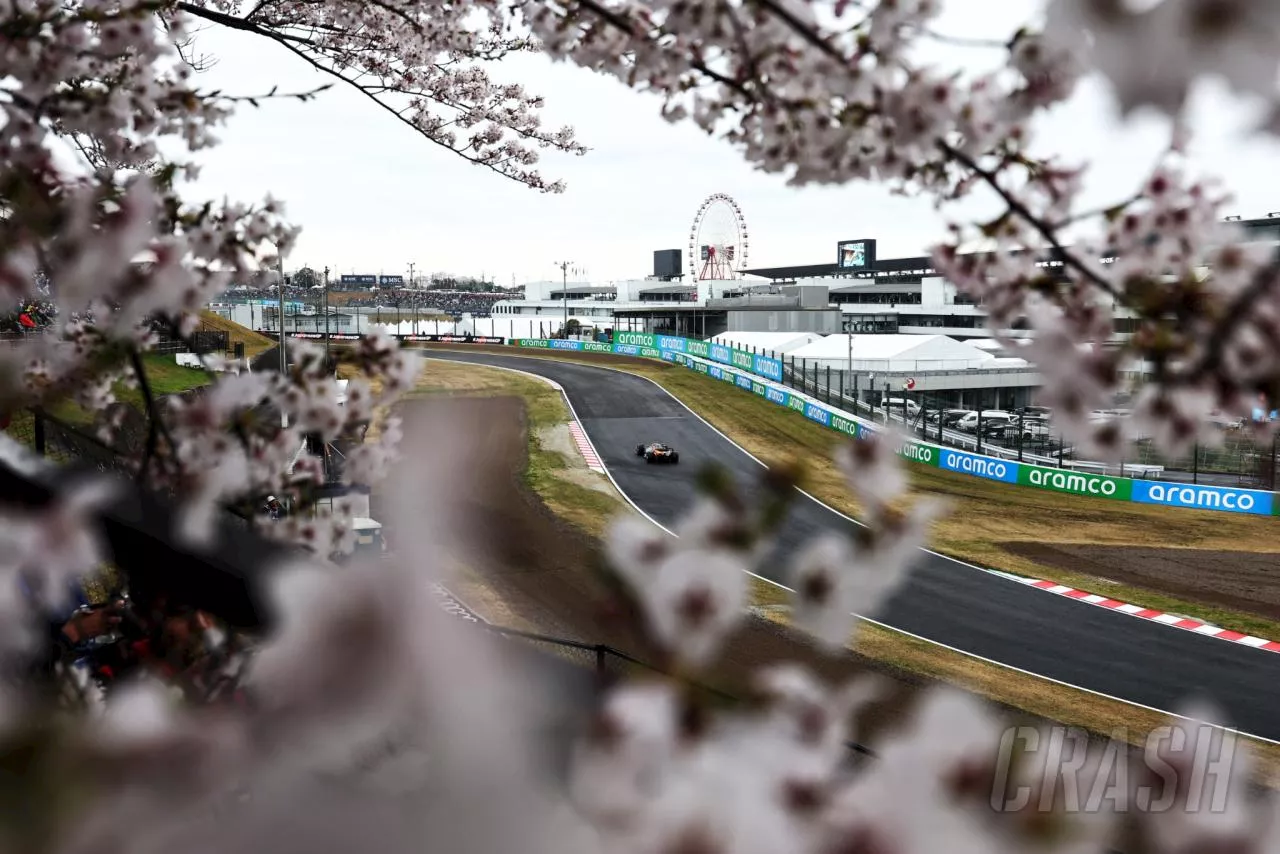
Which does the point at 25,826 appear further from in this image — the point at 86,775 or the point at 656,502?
the point at 656,502

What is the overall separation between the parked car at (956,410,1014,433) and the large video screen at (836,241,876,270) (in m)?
60.6

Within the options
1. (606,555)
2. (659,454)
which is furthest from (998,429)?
(606,555)

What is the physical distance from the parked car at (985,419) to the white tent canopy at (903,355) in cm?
630

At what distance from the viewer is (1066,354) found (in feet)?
6.52

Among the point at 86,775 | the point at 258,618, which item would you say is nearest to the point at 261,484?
the point at 258,618

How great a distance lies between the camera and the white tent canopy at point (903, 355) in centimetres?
4972

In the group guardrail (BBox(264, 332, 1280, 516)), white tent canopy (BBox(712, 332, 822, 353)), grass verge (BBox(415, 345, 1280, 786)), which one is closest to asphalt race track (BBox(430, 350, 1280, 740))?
grass verge (BBox(415, 345, 1280, 786))

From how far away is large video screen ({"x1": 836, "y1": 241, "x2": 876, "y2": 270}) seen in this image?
10206 centimetres

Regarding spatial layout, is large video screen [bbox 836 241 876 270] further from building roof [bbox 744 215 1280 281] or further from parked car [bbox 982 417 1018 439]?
parked car [bbox 982 417 1018 439]

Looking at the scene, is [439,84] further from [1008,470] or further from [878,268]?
[878,268]

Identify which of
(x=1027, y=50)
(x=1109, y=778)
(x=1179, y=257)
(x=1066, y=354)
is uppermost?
(x=1027, y=50)

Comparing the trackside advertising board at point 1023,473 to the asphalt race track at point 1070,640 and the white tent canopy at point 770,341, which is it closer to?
the asphalt race track at point 1070,640

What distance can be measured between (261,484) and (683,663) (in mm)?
2377

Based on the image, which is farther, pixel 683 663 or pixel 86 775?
pixel 683 663
